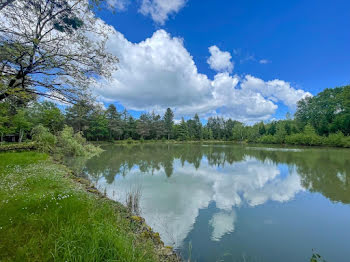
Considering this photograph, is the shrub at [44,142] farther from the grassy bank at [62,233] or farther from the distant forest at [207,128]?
the grassy bank at [62,233]

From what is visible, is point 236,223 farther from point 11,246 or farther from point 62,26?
point 62,26

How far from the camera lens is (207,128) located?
59000mm

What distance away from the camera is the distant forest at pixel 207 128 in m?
22.7

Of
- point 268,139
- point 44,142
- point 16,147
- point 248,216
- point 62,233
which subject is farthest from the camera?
point 268,139

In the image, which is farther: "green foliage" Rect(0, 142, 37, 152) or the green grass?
"green foliage" Rect(0, 142, 37, 152)

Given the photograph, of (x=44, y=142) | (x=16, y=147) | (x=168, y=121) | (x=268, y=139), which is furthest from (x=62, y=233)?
(x=268, y=139)

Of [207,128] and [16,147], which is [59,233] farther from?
[207,128]

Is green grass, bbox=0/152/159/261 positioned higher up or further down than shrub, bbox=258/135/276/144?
further down

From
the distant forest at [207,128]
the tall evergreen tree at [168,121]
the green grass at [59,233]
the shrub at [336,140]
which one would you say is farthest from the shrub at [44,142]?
the shrub at [336,140]

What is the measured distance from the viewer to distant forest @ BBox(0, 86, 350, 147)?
22.7 meters

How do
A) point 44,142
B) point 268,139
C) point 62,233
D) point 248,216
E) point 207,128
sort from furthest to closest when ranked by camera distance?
point 207,128
point 268,139
point 44,142
point 248,216
point 62,233

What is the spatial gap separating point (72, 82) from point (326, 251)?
20.0 feet

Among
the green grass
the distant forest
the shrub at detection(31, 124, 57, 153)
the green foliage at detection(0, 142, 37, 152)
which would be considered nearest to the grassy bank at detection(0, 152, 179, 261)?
the green grass

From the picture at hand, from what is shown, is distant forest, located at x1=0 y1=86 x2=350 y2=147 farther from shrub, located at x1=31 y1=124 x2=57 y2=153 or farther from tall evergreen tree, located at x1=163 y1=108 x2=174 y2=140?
shrub, located at x1=31 y1=124 x2=57 y2=153
